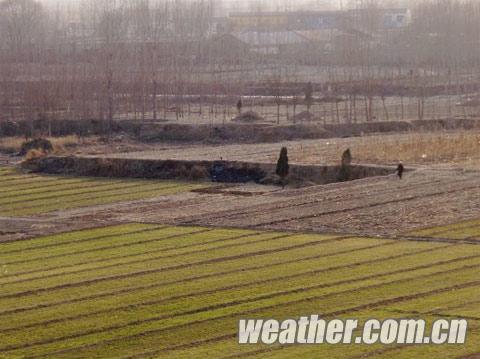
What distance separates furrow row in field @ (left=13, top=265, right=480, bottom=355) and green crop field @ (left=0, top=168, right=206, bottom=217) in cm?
1073

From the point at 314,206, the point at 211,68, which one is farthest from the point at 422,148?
the point at 211,68

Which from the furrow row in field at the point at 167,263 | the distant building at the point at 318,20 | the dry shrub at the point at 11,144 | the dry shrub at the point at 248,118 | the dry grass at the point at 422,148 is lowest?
the dry shrub at the point at 11,144

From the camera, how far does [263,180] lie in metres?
29.7

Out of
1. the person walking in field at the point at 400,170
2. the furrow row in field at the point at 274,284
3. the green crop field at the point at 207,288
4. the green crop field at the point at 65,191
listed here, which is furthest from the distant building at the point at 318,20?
the furrow row in field at the point at 274,284

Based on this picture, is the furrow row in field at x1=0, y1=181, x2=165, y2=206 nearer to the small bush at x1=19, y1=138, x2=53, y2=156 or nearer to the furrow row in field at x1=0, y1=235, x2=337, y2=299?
the small bush at x1=19, y1=138, x2=53, y2=156

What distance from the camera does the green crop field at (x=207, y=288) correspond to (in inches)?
554

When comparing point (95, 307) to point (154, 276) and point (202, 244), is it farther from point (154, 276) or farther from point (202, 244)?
point (202, 244)

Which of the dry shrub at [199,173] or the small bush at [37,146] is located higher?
the small bush at [37,146]

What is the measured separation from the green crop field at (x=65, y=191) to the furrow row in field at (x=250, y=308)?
422 inches

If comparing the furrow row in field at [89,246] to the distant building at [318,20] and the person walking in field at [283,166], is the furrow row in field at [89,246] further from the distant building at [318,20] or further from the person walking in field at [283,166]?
the distant building at [318,20]

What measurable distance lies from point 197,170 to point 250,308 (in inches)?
607

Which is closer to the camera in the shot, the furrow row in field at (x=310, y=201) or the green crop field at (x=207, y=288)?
the green crop field at (x=207, y=288)

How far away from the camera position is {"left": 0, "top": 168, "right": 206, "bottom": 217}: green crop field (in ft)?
88.0

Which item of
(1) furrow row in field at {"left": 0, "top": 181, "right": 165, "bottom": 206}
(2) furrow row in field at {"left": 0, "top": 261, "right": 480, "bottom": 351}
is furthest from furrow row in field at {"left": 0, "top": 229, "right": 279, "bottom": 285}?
(1) furrow row in field at {"left": 0, "top": 181, "right": 165, "bottom": 206}
